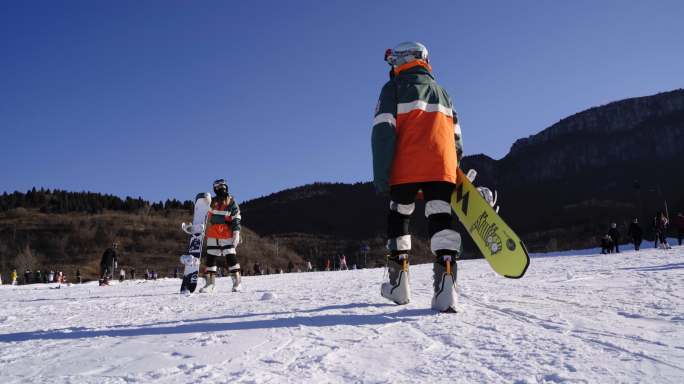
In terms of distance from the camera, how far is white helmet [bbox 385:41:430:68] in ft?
11.6

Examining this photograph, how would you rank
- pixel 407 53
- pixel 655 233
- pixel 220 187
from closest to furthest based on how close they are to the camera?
pixel 407 53
pixel 220 187
pixel 655 233

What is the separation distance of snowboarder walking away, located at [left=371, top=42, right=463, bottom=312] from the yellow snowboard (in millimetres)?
268

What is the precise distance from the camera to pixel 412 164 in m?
3.08

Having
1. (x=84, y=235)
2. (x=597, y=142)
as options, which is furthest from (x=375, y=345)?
(x=597, y=142)

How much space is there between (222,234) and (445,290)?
5.30 m

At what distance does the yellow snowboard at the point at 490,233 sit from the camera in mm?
2760

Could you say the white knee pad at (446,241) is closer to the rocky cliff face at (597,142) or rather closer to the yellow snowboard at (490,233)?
the yellow snowboard at (490,233)

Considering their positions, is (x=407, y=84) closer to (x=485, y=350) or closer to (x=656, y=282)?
(x=485, y=350)

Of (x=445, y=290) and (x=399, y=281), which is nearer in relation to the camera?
(x=445, y=290)

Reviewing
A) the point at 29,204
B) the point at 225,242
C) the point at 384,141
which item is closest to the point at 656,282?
the point at 384,141

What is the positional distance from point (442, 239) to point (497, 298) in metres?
0.93

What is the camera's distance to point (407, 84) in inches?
131

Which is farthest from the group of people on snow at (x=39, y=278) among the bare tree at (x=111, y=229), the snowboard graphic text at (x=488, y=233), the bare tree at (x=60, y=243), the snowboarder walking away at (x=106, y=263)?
the snowboard graphic text at (x=488, y=233)

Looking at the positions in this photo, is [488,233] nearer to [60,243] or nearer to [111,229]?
[60,243]
